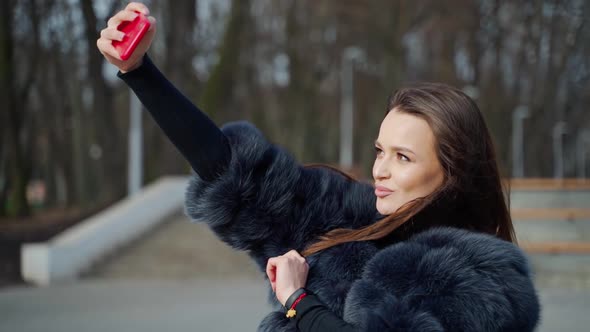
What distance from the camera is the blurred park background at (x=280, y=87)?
13.0m

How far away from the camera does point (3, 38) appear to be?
17125mm

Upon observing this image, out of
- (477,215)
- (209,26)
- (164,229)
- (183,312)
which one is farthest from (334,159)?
(477,215)

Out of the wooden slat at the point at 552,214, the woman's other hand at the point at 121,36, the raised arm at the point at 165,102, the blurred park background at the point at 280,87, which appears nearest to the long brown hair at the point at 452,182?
the raised arm at the point at 165,102

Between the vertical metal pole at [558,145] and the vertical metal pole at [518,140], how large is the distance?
1391mm

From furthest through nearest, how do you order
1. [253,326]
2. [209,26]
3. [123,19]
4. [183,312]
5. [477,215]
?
[209,26] → [183,312] → [253,326] → [477,215] → [123,19]

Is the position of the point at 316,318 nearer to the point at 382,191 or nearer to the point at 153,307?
the point at 382,191

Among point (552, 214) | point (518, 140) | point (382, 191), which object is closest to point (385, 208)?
point (382, 191)

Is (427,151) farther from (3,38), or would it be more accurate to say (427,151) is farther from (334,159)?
(334,159)

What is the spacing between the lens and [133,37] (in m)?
1.55

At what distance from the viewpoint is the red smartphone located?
1546 mm

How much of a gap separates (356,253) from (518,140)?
31.2m

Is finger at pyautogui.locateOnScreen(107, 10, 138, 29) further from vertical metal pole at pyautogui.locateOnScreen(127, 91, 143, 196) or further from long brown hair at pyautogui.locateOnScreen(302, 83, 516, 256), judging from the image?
vertical metal pole at pyautogui.locateOnScreen(127, 91, 143, 196)

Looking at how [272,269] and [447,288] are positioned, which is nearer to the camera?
[447,288]

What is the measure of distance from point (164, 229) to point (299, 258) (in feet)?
36.8
